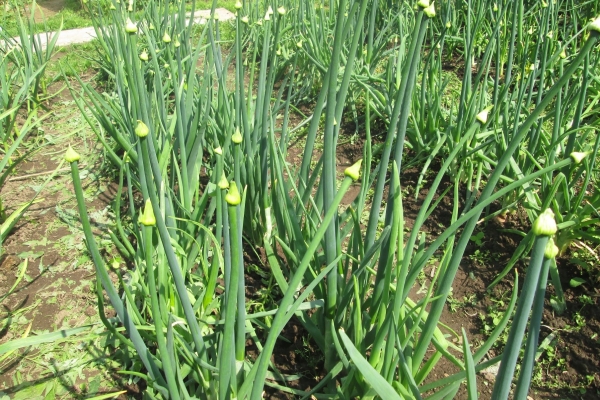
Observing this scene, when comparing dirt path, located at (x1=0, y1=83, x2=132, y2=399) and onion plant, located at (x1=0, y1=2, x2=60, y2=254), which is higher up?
onion plant, located at (x1=0, y1=2, x2=60, y2=254)

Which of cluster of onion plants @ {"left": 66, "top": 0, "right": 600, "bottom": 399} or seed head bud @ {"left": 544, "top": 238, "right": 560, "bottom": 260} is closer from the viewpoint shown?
seed head bud @ {"left": 544, "top": 238, "right": 560, "bottom": 260}

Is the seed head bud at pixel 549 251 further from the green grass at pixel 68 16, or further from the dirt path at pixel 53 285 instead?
the green grass at pixel 68 16

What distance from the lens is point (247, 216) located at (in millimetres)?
1662

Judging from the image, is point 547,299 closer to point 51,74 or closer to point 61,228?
point 61,228

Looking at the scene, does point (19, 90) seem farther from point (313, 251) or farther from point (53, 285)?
point (313, 251)

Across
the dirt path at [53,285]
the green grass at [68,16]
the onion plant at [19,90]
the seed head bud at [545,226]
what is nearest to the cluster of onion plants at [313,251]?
the seed head bud at [545,226]

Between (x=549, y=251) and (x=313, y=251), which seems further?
(x=313, y=251)

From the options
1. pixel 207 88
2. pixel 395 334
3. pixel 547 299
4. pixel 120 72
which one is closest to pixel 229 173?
pixel 207 88

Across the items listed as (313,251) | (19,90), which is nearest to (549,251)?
(313,251)

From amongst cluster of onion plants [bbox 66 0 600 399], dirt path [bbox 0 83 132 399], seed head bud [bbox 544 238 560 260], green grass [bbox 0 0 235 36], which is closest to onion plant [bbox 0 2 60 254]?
dirt path [bbox 0 83 132 399]

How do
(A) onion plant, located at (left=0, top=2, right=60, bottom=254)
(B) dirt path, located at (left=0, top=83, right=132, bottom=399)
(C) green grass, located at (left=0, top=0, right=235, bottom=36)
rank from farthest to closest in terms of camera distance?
(C) green grass, located at (left=0, top=0, right=235, bottom=36)
(A) onion plant, located at (left=0, top=2, right=60, bottom=254)
(B) dirt path, located at (left=0, top=83, right=132, bottom=399)

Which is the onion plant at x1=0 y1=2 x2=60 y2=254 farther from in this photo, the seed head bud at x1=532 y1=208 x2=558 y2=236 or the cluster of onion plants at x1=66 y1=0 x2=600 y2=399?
the seed head bud at x1=532 y1=208 x2=558 y2=236

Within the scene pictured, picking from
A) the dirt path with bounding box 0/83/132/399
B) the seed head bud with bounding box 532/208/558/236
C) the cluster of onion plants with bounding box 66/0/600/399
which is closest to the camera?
the seed head bud with bounding box 532/208/558/236

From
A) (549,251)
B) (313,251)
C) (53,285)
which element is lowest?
(53,285)
